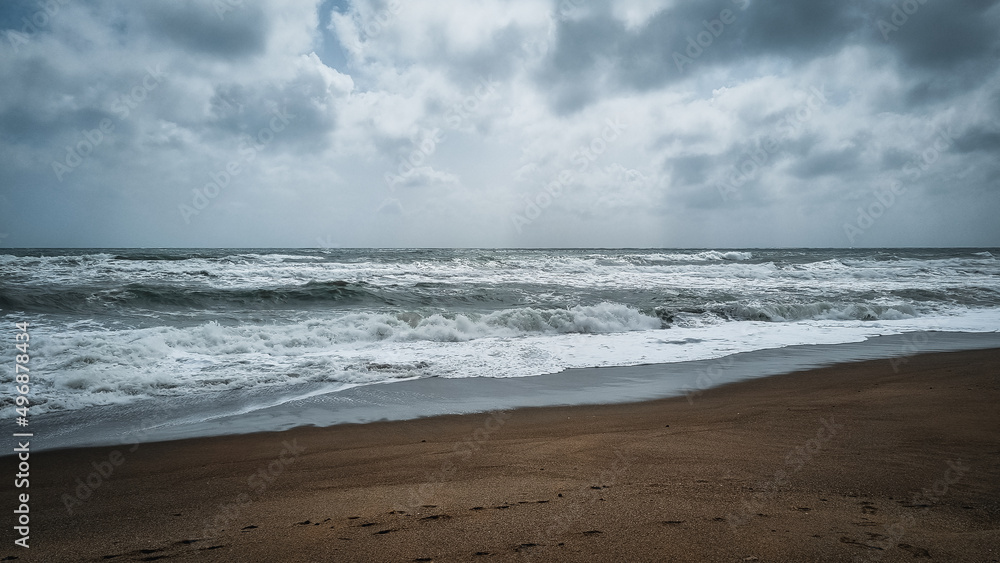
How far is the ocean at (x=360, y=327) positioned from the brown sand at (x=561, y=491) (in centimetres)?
173

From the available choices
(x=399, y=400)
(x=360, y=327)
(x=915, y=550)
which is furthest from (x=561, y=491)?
(x=360, y=327)

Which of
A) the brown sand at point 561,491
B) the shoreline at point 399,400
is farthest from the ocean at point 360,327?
the brown sand at point 561,491

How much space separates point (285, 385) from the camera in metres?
6.75

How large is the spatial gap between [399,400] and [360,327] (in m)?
5.11

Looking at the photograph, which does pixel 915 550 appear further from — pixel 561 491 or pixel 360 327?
pixel 360 327

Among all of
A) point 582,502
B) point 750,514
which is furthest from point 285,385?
point 750,514

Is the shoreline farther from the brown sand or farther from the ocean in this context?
the brown sand

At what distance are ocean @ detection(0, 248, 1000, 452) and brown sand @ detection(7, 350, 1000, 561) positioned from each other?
173cm

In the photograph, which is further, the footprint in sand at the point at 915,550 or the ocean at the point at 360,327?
the ocean at the point at 360,327

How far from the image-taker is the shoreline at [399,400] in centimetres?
498

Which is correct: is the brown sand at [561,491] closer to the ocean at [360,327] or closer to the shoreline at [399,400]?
the shoreline at [399,400]

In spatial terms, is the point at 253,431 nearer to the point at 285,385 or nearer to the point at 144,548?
the point at 285,385

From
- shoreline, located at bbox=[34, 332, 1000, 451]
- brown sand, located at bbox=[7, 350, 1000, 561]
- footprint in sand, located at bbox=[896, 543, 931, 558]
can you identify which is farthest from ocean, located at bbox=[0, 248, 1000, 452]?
footprint in sand, located at bbox=[896, 543, 931, 558]

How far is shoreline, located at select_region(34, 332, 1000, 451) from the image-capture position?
4.98 metres
